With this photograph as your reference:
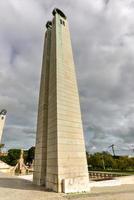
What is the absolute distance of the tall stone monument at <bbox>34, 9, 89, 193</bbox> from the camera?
49.2 ft

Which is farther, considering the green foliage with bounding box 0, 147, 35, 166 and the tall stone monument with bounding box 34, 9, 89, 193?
the green foliage with bounding box 0, 147, 35, 166

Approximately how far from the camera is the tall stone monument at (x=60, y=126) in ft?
49.2

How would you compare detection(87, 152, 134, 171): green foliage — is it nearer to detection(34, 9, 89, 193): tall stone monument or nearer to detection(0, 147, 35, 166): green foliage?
detection(0, 147, 35, 166): green foliage

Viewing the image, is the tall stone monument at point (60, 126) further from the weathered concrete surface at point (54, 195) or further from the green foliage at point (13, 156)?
the green foliage at point (13, 156)

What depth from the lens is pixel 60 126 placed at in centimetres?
1587

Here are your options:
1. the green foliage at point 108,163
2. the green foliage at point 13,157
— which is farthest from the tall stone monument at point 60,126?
the green foliage at point 13,157

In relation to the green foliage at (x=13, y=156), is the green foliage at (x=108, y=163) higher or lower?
lower

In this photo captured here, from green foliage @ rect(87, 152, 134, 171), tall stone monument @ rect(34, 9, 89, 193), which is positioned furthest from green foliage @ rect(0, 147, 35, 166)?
tall stone monument @ rect(34, 9, 89, 193)

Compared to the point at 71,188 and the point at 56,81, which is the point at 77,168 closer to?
the point at 71,188

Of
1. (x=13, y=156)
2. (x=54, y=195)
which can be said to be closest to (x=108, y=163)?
(x=13, y=156)

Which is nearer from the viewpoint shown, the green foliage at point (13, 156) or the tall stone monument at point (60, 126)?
the tall stone monument at point (60, 126)

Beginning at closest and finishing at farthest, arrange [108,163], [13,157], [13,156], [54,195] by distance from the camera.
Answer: [54,195] < [108,163] < [13,157] < [13,156]

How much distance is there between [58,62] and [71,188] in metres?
10.5

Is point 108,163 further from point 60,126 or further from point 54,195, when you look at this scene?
point 54,195
